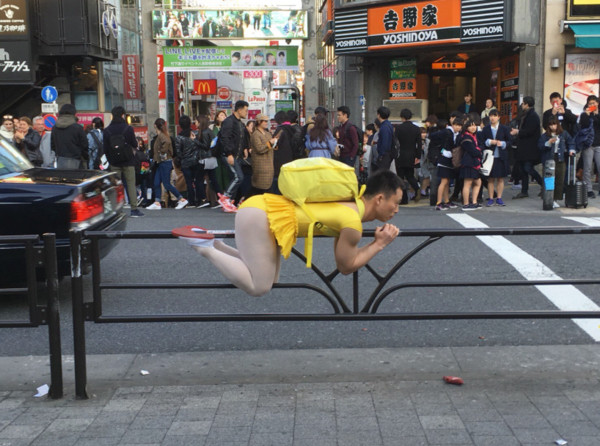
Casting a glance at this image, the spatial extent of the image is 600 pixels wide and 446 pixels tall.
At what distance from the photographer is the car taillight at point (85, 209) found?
20.8 ft

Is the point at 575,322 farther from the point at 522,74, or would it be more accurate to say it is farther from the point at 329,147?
the point at 522,74

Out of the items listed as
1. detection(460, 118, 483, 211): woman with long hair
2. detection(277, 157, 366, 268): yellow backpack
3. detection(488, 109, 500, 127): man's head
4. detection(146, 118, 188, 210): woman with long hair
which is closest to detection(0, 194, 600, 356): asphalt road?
detection(277, 157, 366, 268): yellow backpack

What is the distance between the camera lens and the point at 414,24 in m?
18.7

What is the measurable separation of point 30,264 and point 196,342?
1.84m

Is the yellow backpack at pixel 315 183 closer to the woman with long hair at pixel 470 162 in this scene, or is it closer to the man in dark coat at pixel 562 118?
the woman with long hair at pixel 470 162

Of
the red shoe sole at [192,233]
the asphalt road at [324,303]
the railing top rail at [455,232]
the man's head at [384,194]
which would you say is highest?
the man's head at [384,194]

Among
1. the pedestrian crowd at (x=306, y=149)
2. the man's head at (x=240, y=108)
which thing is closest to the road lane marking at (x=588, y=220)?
the pedestrian crowd at (x=306, y=149)

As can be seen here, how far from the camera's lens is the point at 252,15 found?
22.5 metres

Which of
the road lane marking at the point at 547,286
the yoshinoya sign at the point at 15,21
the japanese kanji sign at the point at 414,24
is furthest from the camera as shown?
the yoshinoya sign at the point at 15,21

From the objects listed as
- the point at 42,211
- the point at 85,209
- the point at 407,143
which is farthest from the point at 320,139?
the point at 42,211

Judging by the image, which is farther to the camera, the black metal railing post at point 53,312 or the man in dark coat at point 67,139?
the man in dark coat at point 67,139

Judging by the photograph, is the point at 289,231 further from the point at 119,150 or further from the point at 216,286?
the point at 119,150

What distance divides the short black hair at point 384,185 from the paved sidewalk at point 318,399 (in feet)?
4.10

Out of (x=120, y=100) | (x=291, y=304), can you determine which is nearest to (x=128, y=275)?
(x=291, y=304)
